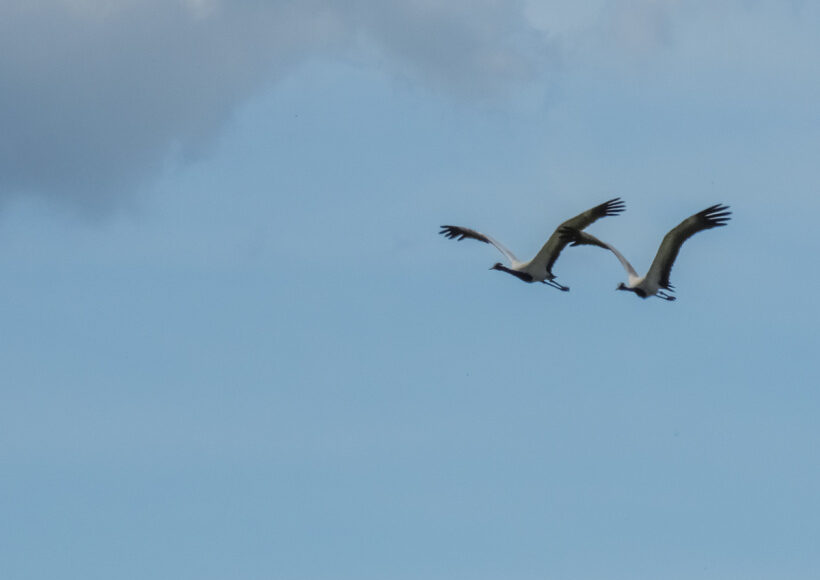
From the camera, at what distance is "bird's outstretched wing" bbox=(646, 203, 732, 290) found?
4176 inches

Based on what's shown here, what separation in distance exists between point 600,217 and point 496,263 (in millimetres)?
7267

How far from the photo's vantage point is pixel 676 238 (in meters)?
107

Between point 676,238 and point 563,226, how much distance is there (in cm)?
578

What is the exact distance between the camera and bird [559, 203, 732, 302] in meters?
106

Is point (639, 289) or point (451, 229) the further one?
point (451, 229)

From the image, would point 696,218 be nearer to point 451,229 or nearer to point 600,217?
point 600,217

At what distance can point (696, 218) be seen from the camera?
106375mm

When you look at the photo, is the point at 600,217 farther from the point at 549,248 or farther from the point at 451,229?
the point at 451,229

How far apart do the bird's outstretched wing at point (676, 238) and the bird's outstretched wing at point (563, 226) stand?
2.46 metres

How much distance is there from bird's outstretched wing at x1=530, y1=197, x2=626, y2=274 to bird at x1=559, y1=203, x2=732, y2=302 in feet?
1.03

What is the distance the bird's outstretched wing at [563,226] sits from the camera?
109 m

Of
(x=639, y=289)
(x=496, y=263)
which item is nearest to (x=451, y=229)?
(x=496, y=263)

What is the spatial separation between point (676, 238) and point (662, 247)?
Answer: 96 cm

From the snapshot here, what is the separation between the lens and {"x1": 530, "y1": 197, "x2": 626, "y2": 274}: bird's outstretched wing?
356 ft
